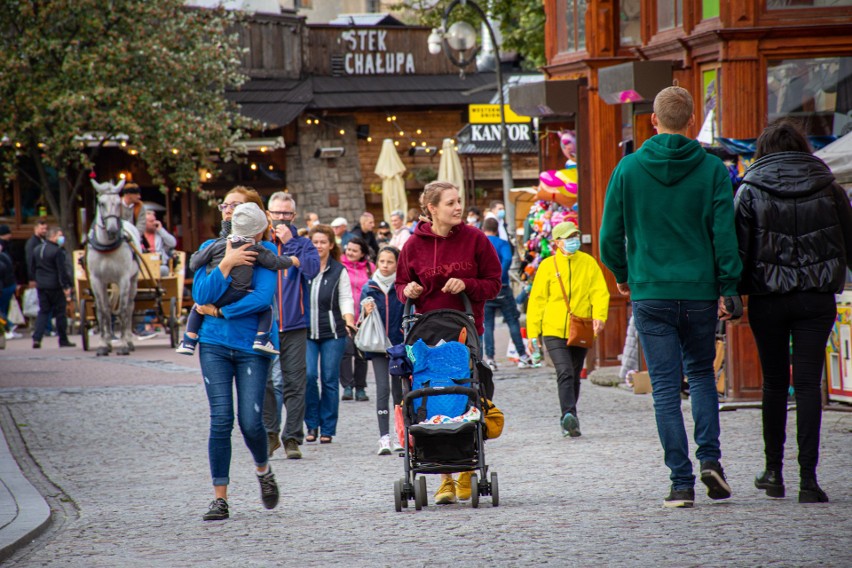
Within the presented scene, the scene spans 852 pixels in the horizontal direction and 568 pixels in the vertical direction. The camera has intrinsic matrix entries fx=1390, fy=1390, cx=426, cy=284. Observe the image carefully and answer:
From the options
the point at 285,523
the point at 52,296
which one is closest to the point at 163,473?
the point at 285,523

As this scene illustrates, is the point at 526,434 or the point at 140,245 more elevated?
the point at 140,245

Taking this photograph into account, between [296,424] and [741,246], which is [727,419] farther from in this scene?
[741,246]

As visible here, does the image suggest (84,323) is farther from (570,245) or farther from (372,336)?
(570,245)

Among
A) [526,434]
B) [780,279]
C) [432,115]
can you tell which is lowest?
[526,434]

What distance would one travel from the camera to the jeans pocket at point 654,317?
7090mm

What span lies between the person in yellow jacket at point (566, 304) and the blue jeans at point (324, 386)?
5.35ft

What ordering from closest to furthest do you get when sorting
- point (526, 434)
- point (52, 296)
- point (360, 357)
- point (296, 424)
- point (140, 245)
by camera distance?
point (296, 424) < point (526, 434) < point (360, 357) < point (140, 245) < point (52, 296)

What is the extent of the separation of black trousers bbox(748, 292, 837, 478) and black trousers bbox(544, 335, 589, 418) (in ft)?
11.8

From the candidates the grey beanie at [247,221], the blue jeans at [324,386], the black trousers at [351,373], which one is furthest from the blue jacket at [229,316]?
the black trousers at [351,373]

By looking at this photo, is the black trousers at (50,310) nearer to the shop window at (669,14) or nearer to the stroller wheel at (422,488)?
the shop window at (669,14)

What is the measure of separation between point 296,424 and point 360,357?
369 cm

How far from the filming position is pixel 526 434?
1135cm

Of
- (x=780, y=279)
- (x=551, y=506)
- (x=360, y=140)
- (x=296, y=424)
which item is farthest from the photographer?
(x=360, y=140)

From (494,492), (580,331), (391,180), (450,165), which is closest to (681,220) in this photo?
(494,492)
